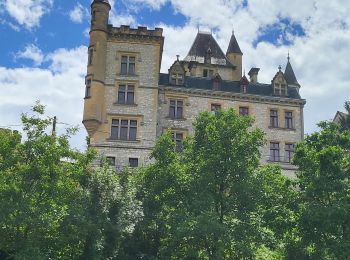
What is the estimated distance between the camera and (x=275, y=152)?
45188mm

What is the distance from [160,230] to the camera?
24.2 meters

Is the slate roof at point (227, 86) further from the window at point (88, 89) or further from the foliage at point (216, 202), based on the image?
the foliage at point (216, 202)

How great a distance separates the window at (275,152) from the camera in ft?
147

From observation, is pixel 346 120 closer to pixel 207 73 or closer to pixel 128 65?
pixel 207 73

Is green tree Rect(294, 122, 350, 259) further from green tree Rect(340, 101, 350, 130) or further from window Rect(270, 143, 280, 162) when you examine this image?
green tree Rect(340, 101, 350, 130)

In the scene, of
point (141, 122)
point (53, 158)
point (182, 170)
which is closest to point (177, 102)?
point (141, 122)

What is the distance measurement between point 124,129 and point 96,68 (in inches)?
229

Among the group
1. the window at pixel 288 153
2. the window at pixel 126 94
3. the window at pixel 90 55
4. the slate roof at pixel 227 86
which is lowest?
the window at pixel 288 153

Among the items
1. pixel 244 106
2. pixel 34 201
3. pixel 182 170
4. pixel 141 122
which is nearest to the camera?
pixel 34 201

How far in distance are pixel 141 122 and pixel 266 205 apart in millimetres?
21397

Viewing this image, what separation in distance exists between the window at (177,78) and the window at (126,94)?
4.01 metres

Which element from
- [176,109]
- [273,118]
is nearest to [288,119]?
[273,118]

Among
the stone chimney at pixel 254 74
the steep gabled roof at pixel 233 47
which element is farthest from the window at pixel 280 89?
the steep gabled roof at pixel 233 47

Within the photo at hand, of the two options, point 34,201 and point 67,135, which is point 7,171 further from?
point 67,135
